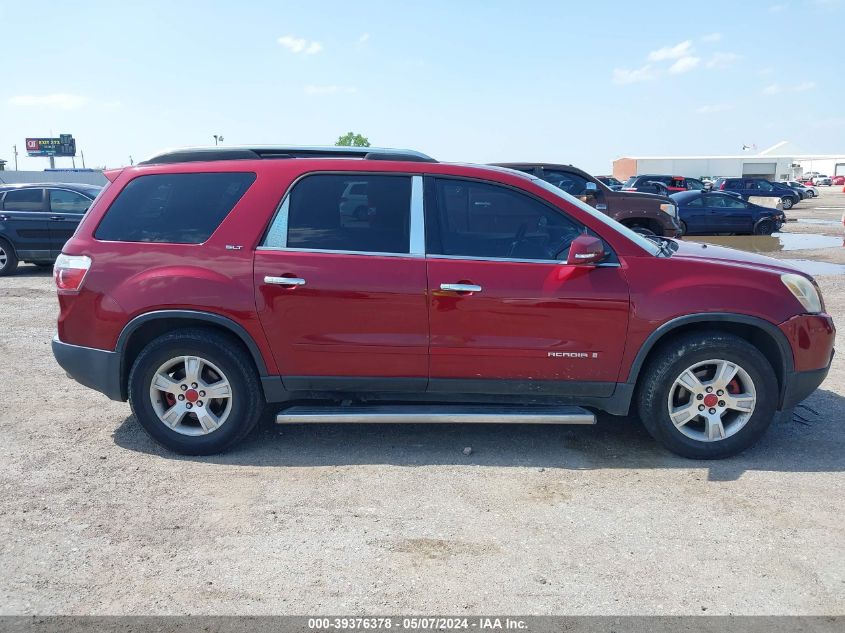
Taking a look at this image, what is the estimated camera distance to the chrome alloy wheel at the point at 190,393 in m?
4.52

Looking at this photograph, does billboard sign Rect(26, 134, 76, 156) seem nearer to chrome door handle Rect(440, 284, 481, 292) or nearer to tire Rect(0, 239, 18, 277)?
tire Rect(0, 239, 18, 277)

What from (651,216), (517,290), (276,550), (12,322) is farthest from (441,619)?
(651,216)

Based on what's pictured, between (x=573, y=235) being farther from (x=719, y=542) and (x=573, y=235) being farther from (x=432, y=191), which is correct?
(x=719, y=542)

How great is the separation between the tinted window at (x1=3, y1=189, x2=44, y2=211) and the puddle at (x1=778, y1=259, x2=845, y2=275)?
13828mm

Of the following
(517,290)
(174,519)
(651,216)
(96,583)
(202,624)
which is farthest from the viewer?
(651,216)

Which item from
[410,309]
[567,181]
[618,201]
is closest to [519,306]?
[410,309]

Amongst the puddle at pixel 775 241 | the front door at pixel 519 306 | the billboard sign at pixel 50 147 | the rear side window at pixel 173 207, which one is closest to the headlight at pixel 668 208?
the puddle at pixel 775 241

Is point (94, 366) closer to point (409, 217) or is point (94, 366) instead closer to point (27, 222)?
point (409, 217)

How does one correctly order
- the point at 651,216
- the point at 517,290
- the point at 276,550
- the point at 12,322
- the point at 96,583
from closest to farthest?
the point at 96,583
the point at 276,550
the point at 517,290
the point at 12,322
the point at 651,216

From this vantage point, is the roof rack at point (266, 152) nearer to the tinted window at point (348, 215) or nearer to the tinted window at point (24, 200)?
the tinted window at point (348, 215)

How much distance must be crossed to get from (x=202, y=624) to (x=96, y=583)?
647 millimetres

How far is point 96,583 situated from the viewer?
317cm

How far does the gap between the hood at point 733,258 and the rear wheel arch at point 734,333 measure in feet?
1.27

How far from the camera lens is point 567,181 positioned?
461 inches
